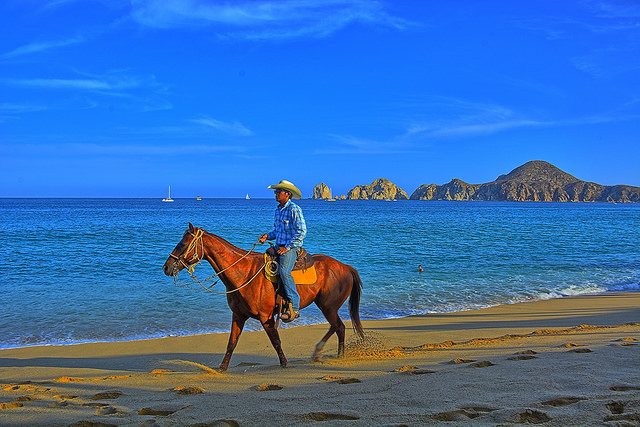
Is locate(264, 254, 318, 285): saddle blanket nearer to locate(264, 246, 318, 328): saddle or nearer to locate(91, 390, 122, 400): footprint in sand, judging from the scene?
locate(264, 246, 318, 328): saddle

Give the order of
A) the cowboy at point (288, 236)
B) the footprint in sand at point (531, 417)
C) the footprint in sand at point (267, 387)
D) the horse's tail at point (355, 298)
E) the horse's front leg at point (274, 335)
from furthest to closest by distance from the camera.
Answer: the horse's tail at point (355, 298) → the cowboy at point (288, 236) → the horse's front leg at point (274, 335) → the footprint in sand at point (267, 387) → the footprint in sand at point (531, 417)

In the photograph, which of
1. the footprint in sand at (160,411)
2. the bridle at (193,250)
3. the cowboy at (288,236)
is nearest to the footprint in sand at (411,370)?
the cowboy at (288,236)

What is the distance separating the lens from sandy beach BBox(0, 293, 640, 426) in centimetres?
488

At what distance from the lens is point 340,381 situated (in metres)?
6.45

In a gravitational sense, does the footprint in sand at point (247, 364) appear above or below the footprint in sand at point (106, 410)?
below

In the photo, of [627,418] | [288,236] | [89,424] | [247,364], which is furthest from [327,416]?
[247,364]

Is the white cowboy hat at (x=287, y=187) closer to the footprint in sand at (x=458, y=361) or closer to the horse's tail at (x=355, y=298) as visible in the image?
the horse's tail at (x=355, y=298)

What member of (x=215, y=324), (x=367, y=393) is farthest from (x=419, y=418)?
(x=215, y=324)

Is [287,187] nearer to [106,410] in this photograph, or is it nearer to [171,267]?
[171,267]

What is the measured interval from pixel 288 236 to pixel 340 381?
2.52m

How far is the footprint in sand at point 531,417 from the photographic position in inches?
177

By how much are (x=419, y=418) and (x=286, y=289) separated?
3.66m

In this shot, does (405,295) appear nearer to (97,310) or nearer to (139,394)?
(97,310)

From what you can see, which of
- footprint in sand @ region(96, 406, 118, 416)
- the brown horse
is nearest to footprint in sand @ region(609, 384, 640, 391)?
the brown horse
